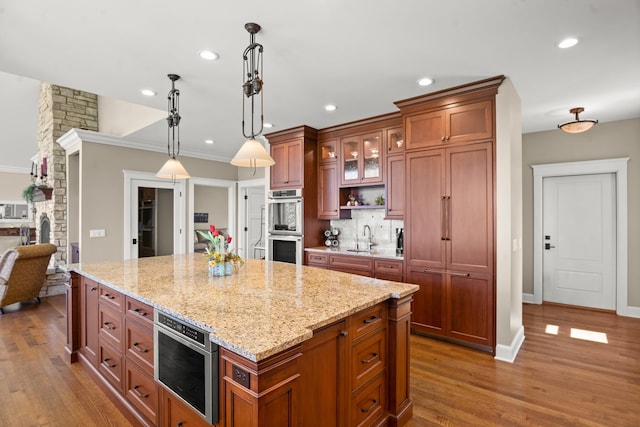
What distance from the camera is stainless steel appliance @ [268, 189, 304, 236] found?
468 cm

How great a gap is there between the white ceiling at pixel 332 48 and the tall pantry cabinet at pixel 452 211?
10.7 inches

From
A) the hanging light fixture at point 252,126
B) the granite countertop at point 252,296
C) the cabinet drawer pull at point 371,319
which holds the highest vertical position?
the hanging light fixture at point 252,126

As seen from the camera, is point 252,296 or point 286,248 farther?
point 286,248

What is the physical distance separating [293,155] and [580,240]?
4.36m

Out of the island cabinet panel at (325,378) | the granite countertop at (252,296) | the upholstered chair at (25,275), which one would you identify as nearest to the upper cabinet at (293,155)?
the granite countertop at (252,296)

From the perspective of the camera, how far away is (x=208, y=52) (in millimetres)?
2477

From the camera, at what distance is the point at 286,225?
4.87 metres

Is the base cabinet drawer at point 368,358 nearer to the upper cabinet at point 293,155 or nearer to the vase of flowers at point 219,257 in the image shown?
the vase of flowers at point 219,257

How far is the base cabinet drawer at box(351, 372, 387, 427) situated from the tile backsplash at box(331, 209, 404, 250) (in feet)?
8.58

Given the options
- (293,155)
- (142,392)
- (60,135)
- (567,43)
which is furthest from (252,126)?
(60,135)

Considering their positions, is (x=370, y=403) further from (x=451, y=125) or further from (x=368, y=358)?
(x=451, y=125)

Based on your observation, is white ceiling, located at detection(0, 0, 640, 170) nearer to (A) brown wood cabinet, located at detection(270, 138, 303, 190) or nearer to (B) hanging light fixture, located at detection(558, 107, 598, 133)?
(B) hanging light fixture, located at detection(558, 107, 598, 133)

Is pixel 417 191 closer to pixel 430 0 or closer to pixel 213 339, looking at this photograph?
pixel 430 0

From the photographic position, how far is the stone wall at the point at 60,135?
5.43 metres
